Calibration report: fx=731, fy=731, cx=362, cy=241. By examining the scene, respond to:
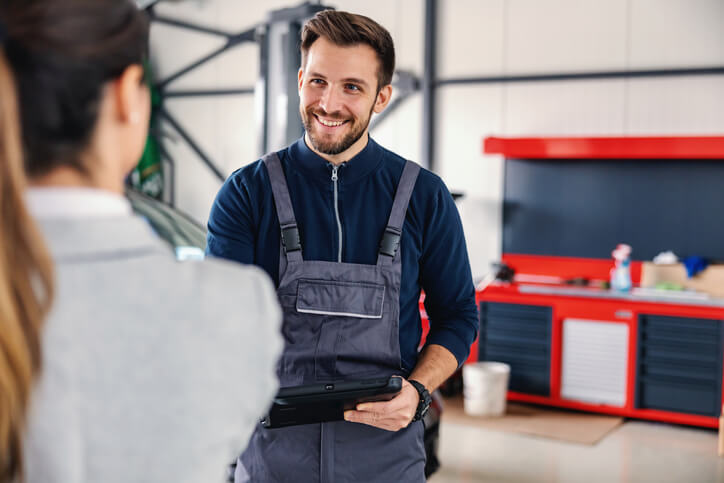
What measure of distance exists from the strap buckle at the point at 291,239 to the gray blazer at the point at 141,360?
0.78 metres

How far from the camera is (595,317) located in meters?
5.15

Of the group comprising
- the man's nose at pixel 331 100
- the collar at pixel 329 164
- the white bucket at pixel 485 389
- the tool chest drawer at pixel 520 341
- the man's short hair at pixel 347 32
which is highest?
the man's short hair at pixel 347 32

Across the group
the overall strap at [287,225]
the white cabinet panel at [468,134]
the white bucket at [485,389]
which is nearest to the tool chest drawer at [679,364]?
the white bucket at [485,389]

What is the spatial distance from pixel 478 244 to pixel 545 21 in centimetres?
203

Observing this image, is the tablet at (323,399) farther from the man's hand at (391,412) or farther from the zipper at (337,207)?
the zipper at (337,207)

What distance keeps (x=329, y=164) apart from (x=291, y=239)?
0.21 m

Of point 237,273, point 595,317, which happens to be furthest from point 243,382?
point 595,317

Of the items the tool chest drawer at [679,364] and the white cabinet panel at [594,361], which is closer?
the tool chest drawer at [679,364]

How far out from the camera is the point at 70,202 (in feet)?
2.16

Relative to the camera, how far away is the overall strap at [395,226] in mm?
1551

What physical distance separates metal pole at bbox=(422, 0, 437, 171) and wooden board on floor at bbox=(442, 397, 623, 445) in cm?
249

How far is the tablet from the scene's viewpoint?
4.27ft

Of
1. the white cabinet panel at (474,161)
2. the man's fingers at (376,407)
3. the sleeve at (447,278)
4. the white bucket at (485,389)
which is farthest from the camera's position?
the white cabinet panel at (474,161)

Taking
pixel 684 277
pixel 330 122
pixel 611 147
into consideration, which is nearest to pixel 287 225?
pixel 330 122
